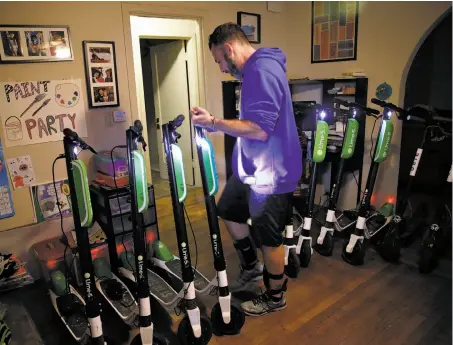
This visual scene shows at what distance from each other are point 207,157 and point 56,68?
1455mm

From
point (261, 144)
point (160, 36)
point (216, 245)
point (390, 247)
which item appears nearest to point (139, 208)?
point (216, 245)

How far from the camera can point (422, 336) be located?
1.93 metres

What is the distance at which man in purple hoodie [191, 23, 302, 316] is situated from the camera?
178 cm

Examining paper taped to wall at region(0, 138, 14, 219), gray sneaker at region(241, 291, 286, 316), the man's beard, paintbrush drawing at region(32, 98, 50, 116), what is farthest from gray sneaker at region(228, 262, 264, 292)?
paintbrush drawing at region(32, 98, 50, 116)

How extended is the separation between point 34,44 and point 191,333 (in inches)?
81.1

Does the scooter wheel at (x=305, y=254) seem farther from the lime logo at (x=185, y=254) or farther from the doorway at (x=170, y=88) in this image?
the doorway at (x=170, y=88)

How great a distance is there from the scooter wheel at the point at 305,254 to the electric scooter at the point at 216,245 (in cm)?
76

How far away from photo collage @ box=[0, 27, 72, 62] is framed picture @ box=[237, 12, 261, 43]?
167 centimetres

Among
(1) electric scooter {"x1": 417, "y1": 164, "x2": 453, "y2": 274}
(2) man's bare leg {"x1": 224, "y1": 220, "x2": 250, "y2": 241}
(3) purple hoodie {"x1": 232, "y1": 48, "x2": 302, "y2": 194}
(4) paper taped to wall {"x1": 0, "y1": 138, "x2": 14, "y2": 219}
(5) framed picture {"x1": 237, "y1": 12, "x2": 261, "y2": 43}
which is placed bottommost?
(1) electric scooter {"x1": 417, "y1": 164, "x2": 453, "y2": 274}

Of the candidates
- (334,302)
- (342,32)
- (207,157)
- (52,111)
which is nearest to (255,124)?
(207,157)

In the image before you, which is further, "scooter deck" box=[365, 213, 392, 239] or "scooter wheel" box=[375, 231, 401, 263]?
"scooter deck" box=[365, 213, 392, 239]

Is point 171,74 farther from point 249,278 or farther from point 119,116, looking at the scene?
point 249,278

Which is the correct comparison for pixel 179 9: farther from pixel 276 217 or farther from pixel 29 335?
pixel 29 335

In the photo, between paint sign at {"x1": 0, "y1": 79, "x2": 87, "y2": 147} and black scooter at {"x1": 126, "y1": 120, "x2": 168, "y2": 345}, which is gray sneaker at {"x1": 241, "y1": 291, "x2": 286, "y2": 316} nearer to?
black scooter at {"x1": 126, "y1": 120, "x2": 168, "y2": 345}
